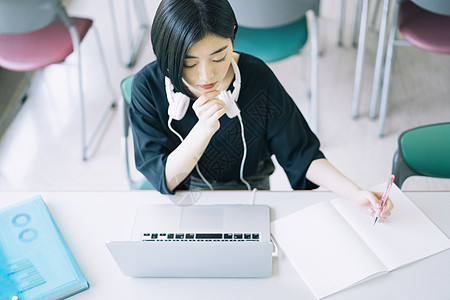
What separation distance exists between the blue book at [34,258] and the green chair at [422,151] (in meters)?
0.94

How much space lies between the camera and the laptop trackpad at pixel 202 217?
3.81 ft

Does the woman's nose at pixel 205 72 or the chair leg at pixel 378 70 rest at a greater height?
the woman's nose at pixel 205 72

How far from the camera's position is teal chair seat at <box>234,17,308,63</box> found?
6.82 feet

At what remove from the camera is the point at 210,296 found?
3.42ft

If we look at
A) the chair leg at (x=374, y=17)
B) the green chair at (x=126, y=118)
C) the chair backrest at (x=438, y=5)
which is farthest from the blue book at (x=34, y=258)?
the chair leg at (x=374, y=17)

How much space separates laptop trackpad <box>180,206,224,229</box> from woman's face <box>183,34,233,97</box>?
292 mm

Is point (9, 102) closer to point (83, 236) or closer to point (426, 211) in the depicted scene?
point (83, 236)

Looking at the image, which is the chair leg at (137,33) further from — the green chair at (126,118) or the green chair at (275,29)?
the green chair at (126,118)

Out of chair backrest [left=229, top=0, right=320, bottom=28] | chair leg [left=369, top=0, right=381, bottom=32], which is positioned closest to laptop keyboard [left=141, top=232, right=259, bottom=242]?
chair backrest [left=229, top=0, right=320, bottom=28]

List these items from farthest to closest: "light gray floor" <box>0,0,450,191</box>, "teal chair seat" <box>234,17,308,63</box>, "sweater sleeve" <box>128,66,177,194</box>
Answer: "light gray floor" <box>0,0,450,191</box>, "teal chair seat" <box>234,17,308,63</box>, "sweater sleeve" <box>128,66,177,194</box>

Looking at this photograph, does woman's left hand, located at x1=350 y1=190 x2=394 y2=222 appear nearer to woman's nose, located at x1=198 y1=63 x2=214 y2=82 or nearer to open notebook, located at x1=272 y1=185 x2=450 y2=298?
open notebook, located at x1=272 y1=185 x2=450 y2=298

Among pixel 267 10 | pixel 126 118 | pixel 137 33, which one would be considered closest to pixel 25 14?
pixel 126 118

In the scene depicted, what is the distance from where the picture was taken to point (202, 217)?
1180mm

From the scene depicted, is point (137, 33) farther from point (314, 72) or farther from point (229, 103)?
point (229, 103)
